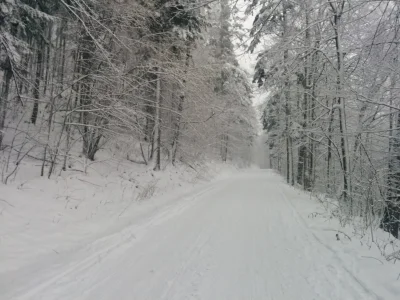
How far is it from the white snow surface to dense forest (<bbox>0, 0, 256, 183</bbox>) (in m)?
2.09

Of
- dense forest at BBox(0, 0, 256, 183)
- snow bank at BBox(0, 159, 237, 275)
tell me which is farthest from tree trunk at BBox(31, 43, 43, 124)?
snow bank at BBox(0, 159, 237, 275)

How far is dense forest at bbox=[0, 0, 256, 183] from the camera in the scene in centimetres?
743

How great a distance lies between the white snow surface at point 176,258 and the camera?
356 cm

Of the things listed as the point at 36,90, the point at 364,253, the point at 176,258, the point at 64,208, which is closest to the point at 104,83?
the point at 36,90

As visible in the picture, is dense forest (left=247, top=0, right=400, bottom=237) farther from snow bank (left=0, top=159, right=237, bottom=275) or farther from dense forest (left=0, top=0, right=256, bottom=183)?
snow bank (left=0, top=159, right=237, bottom=275)

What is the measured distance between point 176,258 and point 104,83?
641cm

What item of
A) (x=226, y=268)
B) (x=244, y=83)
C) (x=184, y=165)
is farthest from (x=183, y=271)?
(x=244, y=83)

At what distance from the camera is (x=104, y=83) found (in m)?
9.12

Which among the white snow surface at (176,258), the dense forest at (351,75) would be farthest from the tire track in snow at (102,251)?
the dense forest at (351,75)

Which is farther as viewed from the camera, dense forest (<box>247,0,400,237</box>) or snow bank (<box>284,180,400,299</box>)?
dense forest (<box>247,0,400,237</box>)

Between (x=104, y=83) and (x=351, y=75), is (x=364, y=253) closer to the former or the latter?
(x=351, y=75)

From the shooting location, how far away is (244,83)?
95.6 ft

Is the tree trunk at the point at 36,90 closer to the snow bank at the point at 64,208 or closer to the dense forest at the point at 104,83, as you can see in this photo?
the dense forest at the point at 104,83

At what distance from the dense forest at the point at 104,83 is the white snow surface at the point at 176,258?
6.85ft
